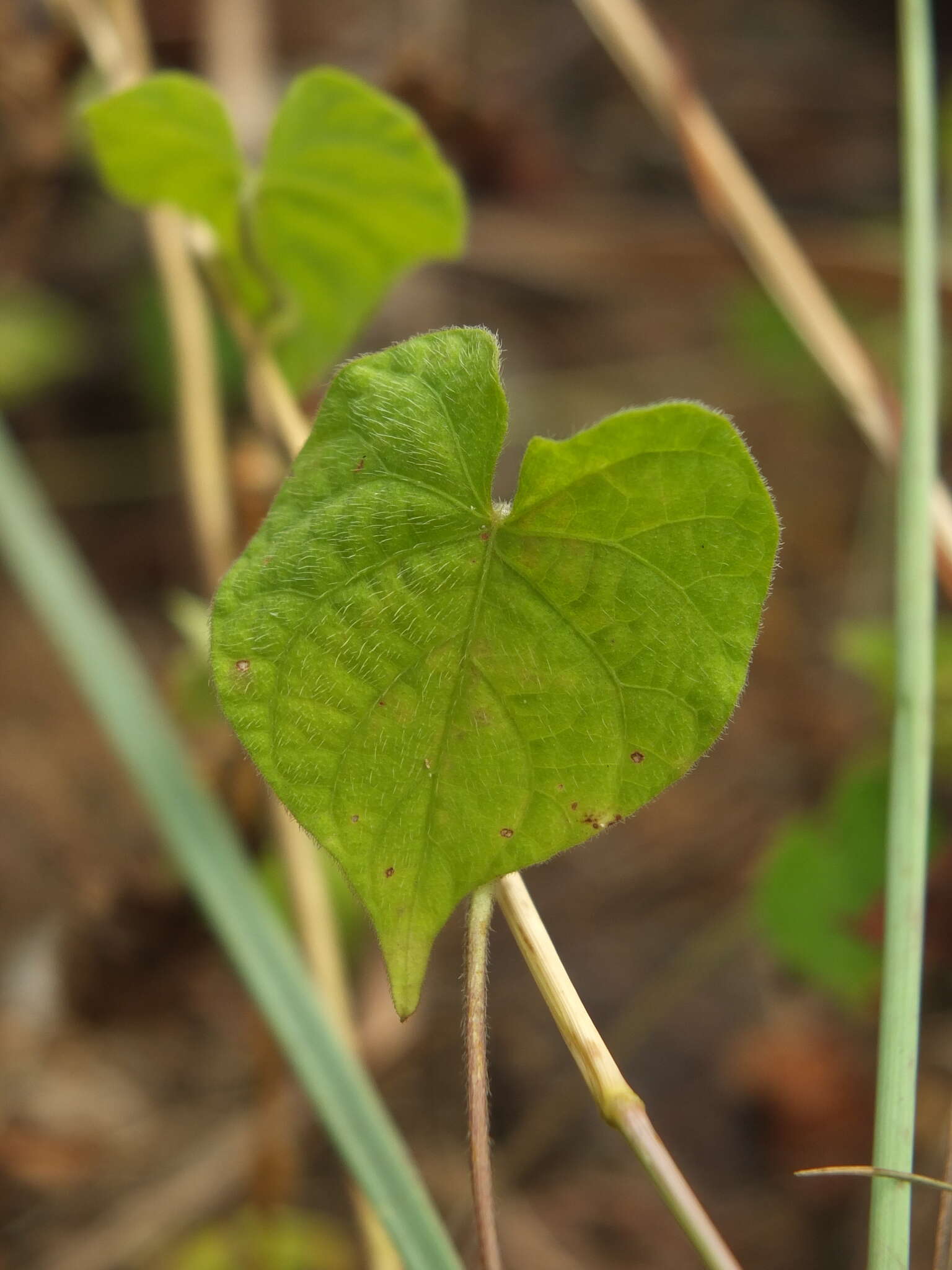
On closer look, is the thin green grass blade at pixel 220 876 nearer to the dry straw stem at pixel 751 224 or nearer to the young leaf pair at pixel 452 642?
the young leaf pair at pixel 452 642

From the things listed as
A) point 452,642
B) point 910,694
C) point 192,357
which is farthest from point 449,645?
point 192,357

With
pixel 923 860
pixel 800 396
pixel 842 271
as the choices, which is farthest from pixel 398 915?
pixel 800 396

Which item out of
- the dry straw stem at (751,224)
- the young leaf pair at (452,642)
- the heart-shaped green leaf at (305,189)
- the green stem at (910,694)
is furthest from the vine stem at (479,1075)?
the dry straw stem at (751,224)

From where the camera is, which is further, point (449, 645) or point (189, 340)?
point (189, 340)

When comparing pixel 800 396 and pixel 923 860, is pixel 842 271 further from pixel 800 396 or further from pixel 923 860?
pixel 923 860

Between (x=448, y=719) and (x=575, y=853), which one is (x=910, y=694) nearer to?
(x=448, y=719)

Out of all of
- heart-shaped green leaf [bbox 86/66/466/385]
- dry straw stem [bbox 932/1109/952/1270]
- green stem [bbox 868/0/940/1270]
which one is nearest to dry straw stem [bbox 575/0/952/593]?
green stem [bbox 868/0/940/1270]
